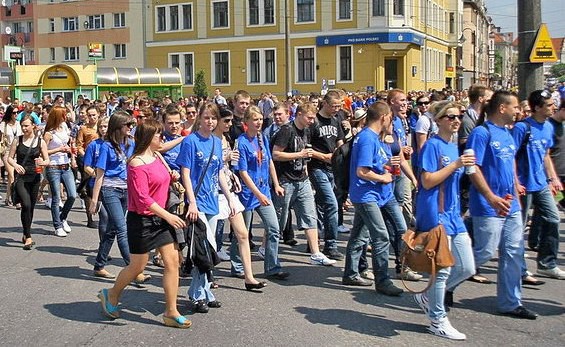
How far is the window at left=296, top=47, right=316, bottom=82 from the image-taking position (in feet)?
166

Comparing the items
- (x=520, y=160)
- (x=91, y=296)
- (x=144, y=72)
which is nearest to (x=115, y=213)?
(x=91, y=296)

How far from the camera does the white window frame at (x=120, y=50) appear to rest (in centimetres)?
6062

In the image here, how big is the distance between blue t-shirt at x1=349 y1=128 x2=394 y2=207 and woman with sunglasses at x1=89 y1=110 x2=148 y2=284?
2564 millimetres

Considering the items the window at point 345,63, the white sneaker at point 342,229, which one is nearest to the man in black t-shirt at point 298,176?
the white sneaker at point 342,229

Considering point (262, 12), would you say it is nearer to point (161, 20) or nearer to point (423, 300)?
point (161, 20)

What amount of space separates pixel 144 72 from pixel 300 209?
3159 cm

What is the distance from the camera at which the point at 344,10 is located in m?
49.2

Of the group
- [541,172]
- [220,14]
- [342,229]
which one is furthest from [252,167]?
[220,14]

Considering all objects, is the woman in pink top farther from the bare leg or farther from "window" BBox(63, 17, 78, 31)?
"window" BBox(63, 17, 78, 31)

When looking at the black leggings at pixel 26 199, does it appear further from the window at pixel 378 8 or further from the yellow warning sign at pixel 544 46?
the window at pixel 378 8

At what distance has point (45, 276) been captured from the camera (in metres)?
8.40

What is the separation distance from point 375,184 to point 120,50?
56.8 metres

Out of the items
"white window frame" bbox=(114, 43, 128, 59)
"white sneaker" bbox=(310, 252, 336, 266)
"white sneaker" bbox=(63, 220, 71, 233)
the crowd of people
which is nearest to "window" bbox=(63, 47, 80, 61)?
"white window frame" bbox=(114, 43, 128, 59)

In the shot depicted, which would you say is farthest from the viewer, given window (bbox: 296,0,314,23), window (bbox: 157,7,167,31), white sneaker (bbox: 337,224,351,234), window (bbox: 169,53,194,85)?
window (bbox: 157,7,167,31)
